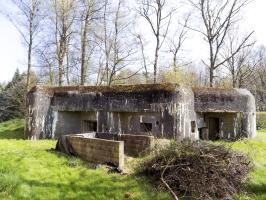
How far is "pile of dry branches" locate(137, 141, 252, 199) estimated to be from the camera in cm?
712

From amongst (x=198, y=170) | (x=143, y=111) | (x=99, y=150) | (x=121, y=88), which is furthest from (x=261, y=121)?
(x=198, y=170)

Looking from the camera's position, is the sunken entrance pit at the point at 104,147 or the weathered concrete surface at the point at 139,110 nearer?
the sunken entrance pit at the point at 104,147

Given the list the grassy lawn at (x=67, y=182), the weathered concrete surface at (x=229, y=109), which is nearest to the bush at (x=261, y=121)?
the weathered concrete surface at (x=229, y=109)

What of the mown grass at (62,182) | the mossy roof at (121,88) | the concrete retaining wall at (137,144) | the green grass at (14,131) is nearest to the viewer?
the mown grass at (62,182)

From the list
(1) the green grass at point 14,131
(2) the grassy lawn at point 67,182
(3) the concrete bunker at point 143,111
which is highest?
(3) the concrete bunker at point 143,111

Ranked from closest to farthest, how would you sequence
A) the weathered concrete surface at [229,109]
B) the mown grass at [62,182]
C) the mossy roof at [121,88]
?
the mown grass at [62,182] < the mossy roof at [121,88] < the weathered concrete surface at [229,109]

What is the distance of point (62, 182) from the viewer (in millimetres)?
7723

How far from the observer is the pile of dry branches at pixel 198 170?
712 cm

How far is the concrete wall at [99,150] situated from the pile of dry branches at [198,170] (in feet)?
2.40

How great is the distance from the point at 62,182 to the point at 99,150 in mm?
1722

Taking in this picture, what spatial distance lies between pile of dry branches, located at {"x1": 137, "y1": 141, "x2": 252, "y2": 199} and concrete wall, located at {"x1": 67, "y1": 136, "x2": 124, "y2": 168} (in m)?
0.73

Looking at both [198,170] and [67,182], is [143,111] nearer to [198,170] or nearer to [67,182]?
[67,182]

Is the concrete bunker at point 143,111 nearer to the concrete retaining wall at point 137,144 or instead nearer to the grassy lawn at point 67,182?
the concrete retaining wall at point 137,144

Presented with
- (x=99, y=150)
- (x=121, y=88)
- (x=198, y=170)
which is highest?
(x=121, y=88)
